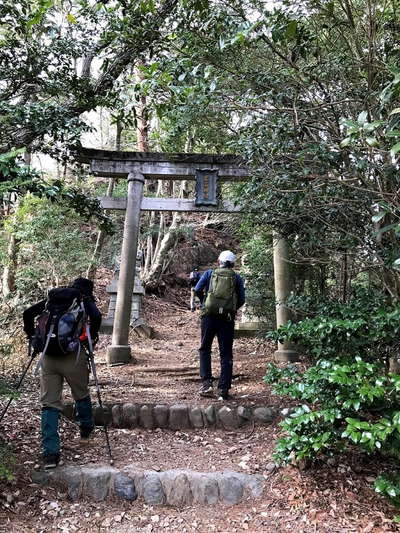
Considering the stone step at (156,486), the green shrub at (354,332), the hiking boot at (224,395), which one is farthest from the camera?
the hiking boot at (224,395)

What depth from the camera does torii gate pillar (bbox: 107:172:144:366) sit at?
7.60 meters

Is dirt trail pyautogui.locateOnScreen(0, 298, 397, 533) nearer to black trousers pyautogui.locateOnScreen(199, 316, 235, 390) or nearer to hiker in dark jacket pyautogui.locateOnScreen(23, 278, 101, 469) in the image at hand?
hiker in dark jacket pyautogui.locateOnScreen(23, 278, 101, 469)

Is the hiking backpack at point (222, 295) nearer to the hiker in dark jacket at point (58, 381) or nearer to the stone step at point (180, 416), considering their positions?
the stone step at point (180, 416)

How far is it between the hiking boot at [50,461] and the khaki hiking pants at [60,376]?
37 cm

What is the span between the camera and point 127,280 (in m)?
7.86

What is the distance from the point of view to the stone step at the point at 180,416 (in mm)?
4336

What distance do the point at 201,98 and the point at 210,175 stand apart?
4.38 meters

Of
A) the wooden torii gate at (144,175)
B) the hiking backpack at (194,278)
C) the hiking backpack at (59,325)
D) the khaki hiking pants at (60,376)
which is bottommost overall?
the khaki hiking pants at (60,376)

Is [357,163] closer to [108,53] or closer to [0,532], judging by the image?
[0,532]

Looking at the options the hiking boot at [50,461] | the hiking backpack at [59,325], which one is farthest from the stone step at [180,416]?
the hiking backpack at [59,325]

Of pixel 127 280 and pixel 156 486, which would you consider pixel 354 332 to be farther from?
pixel 127 280

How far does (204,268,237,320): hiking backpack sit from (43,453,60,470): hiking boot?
2.29 m

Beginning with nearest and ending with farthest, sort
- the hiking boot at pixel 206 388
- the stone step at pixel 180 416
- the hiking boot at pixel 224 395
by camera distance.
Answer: the stone step at pixel 180 416
the hiking boot at pixel 224 395
the hiking boot at pixel 206 388

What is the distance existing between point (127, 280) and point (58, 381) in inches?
172
